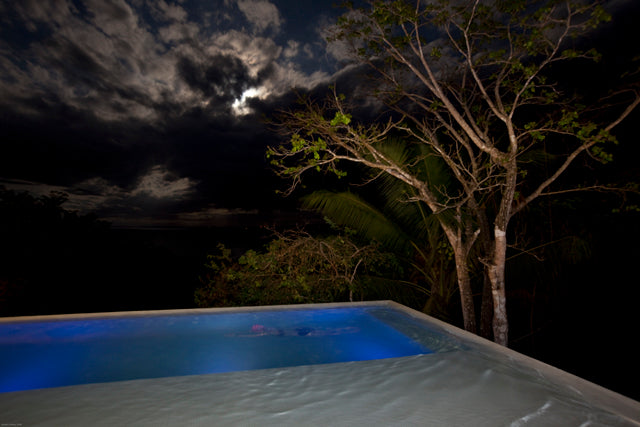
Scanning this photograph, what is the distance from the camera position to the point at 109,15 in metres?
5.12

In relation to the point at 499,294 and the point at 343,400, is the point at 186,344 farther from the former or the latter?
the point at 499,294

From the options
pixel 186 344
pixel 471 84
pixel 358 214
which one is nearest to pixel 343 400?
pixel 186 344

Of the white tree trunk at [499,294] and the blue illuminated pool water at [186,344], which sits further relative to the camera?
the white tree trunk at [499,294]

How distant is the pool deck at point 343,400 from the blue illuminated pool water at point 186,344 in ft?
2.95

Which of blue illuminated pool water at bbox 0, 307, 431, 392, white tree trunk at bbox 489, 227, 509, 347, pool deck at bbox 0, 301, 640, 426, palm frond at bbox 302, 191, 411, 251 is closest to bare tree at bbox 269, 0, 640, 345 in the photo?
white tree trunk at bbox 489, 227, 509, 347

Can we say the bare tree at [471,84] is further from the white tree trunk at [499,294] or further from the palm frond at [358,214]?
the palm frond at [358,214]

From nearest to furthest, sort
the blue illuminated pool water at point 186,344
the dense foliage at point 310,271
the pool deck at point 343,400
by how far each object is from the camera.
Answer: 1. the pool deck at point 343,400
2. the blue illuminated pool water at point 186,344
3. the dense foliage at point 310,271

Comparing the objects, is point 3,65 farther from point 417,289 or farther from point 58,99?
point 417,289

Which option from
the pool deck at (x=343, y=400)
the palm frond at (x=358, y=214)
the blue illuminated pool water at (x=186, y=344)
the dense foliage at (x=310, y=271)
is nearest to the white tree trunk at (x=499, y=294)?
the blue illuminated pool water at (x=186, y=344)

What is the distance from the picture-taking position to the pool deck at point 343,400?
1509 millimetres

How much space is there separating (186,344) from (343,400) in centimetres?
214

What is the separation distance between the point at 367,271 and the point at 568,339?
3081 millimetres

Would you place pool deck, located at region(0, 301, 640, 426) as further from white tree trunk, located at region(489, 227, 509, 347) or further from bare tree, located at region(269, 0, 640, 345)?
bare tree, located at region(269, 0, 640, 345)

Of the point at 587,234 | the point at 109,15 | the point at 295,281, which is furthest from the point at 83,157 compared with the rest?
the point at 587,234
